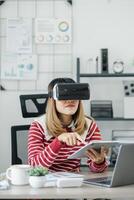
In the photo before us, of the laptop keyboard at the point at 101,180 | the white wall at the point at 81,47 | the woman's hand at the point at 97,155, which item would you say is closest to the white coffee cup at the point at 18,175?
the laptop keyboard at the point at 101,180

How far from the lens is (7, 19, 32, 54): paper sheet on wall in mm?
3572

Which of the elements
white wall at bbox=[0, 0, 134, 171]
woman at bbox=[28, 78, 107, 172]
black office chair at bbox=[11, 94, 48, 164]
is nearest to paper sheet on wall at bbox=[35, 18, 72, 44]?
white wall at bbox=[0, 0, 134, 171]

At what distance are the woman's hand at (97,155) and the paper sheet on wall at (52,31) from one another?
1.73 metres

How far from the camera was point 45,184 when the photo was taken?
1.61m

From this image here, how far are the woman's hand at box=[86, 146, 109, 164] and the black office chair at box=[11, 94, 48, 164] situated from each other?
81 centimetres

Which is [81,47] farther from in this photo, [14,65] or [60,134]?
[60,134]

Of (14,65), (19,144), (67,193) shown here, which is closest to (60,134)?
(67,193)

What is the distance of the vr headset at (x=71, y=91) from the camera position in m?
1.87

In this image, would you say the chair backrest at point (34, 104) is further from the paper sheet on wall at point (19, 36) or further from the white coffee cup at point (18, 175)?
the white coffee cup at point (18, 175)

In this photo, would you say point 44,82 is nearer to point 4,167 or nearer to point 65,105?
A: point 4,167

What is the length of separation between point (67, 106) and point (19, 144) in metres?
0.86

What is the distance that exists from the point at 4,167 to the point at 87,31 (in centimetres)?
133

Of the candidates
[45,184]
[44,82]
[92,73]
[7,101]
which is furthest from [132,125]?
A: [45,184]

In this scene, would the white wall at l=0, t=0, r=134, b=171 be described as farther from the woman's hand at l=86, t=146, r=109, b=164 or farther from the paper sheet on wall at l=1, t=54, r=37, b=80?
the woman's hand at l=86, t=146, r=109, b=164
